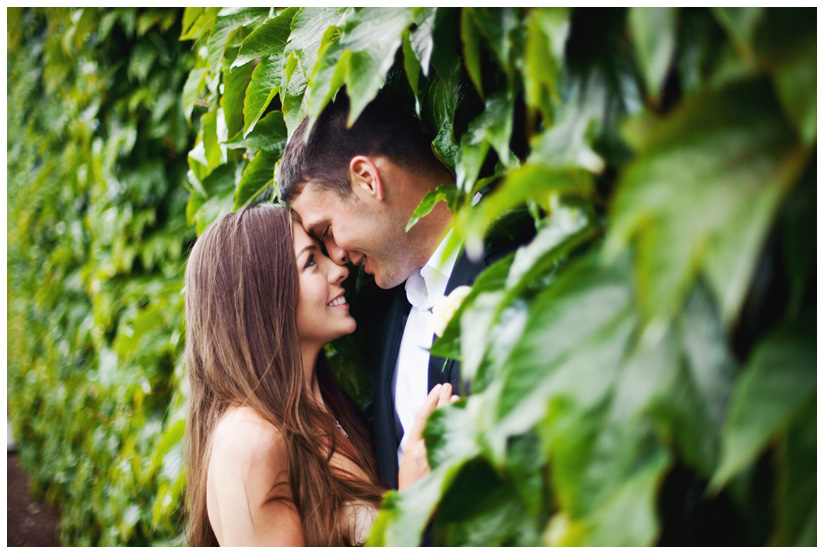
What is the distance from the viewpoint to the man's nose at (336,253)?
78.3 inches

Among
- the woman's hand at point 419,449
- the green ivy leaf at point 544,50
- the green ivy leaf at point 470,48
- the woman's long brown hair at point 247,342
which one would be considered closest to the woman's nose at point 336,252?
the woman's long brown hair at point 247,342

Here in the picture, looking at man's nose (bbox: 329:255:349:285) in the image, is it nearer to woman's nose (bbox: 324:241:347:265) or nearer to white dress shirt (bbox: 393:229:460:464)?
woman's nose (bbox: 324:241:347:265)

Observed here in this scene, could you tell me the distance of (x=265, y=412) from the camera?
1.73 metres

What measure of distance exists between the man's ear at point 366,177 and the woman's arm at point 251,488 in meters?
0.75

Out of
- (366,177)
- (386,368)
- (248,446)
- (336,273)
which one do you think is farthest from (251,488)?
(366,177)

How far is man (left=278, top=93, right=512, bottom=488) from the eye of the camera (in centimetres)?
183

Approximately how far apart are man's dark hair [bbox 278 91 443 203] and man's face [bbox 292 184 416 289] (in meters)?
0.03

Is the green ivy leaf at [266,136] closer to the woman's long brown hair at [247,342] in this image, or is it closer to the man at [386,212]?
the man at [386,212]

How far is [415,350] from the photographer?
191 centimetres

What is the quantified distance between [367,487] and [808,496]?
139cm

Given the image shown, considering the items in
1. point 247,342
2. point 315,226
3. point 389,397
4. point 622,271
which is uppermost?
point 622,271

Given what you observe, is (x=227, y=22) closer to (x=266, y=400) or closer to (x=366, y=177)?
(x=366, y=177)

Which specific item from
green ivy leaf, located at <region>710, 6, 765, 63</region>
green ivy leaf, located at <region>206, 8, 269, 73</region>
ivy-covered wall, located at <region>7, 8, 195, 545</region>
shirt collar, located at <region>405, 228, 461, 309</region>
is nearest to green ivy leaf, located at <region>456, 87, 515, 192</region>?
green ivy leaf, located at <region>710, 6, 765, 63</region>

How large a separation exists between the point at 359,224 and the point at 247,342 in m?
0.50
